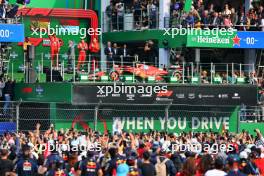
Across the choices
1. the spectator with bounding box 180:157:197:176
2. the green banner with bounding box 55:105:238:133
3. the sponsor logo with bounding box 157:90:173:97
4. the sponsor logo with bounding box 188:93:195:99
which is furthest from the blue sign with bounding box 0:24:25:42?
the spectator with bounding box 180:157:197:176

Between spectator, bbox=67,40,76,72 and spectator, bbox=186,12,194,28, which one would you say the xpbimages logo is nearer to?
spectator, bbox=67,40,76,72

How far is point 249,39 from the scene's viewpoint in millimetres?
46875

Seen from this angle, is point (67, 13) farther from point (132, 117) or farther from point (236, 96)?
point (236, 96)

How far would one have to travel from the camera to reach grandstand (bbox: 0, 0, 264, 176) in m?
40.2

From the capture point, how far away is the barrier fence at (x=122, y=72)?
42094mm

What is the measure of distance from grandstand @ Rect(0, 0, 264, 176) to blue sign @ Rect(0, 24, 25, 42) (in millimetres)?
37

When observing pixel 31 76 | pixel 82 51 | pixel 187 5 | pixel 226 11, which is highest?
pixel 187 5

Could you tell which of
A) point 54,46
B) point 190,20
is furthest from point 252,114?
point 54,46

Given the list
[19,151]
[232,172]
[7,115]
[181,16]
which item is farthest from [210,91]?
[232,172]

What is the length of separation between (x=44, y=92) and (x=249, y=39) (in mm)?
9407

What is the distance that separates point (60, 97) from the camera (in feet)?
135

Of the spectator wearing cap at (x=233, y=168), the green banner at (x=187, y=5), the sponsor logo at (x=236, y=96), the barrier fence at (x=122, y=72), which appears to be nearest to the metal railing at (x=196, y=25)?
the green banner at (x=187, y=5)

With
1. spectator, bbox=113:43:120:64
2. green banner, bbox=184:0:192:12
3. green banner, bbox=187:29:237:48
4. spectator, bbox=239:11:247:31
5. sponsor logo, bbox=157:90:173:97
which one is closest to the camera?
sponsor logo, bbox=157:90:173:97

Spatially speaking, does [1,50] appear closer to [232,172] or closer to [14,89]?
[14,89]
